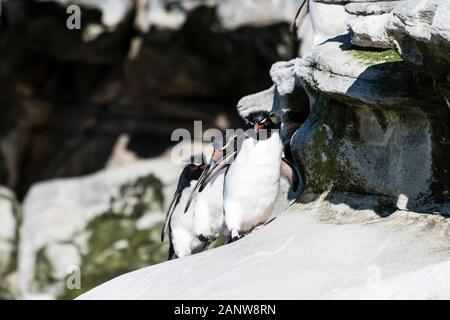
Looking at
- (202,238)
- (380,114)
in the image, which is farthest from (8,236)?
(380,114)

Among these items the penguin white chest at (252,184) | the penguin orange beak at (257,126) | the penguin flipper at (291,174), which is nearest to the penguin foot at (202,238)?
the penguin white chest at (252,184)

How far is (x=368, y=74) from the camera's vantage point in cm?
422

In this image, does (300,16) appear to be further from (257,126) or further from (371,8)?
(257,126)

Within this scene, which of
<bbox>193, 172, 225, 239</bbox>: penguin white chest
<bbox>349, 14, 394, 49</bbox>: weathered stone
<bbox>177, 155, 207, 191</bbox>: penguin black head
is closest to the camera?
<bbox>349, 14, 394, 49</bbox>: weathered stone

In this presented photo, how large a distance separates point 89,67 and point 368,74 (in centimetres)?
847

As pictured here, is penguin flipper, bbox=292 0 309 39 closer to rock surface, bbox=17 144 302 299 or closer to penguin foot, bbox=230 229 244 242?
penguin foot, bbox=230 229 244 242

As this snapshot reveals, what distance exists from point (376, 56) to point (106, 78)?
8023 millimetres

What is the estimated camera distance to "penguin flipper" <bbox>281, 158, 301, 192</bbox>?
15.9 ft

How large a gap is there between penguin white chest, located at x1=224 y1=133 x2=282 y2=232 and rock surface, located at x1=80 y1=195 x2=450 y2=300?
0.16 meters

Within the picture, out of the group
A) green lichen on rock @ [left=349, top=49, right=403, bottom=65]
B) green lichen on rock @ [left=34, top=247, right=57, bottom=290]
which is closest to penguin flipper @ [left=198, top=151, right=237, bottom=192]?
green lichen on rock @ [left=349, top=49, right=403, bottom=65]

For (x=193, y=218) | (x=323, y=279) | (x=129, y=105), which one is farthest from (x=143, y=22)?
(x=323, y=279)

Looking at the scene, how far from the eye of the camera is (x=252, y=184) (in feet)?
15.0

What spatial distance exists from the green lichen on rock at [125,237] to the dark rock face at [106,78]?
1560mm

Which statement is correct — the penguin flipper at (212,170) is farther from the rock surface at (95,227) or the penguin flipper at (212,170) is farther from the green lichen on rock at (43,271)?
the green lichen on rock at (43,271)
